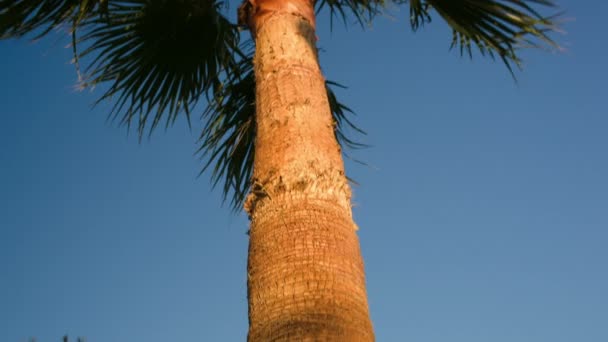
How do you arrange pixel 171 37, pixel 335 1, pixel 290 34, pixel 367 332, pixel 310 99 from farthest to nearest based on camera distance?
pixel 335 1, pixel 171 37, pixel 290 34, pixel 310 99, pixel 367 332

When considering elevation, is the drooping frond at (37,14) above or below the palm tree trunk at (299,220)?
above

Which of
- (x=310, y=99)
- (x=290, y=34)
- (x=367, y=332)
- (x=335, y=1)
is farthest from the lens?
(x=335, y=1)

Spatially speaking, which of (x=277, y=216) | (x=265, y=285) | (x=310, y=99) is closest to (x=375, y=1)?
(x=310, y=99)

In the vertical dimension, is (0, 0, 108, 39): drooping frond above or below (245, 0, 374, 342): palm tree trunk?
above

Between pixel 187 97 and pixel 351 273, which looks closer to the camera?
pixel 351 273

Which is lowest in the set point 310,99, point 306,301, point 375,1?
point 306,301

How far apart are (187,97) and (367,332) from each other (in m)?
2.86

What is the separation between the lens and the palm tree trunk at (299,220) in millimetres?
2094

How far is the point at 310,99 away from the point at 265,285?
984mm

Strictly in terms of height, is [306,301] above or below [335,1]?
below

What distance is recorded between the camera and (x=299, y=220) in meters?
2.35

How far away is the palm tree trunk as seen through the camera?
6.87ft

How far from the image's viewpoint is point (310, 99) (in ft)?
9.38

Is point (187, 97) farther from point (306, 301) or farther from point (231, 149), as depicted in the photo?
point (306, 301)
